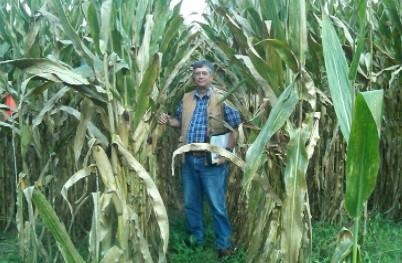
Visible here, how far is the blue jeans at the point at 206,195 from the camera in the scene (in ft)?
12.8

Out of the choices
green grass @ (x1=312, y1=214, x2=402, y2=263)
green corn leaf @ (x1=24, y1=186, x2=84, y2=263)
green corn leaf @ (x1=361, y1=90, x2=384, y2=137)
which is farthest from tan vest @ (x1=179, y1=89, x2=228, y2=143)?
green corn leaf @ (x1=361, y1=90, x2=384, y2=137)

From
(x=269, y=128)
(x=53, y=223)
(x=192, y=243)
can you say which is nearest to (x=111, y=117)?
(x=269, y=128)

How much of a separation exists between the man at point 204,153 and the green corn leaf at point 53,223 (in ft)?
6.82

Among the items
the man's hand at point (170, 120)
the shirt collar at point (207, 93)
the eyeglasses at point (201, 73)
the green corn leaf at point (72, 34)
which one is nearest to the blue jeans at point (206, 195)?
the man's hand at point (170, 120)

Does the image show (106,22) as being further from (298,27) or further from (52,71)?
(298,27)

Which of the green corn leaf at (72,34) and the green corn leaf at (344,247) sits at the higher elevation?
the green corn leaf at (72,34)

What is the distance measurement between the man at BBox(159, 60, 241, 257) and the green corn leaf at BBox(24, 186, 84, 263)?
2080 millimetres

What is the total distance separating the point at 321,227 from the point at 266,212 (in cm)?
170

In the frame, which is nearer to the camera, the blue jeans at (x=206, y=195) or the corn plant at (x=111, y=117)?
the corn plant at (x=111, y=117)

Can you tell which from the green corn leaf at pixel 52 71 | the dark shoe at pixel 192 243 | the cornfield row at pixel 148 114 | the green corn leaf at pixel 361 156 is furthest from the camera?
the dark shoe at pixel 192 243

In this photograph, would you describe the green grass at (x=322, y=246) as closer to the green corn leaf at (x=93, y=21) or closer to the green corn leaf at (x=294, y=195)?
the green corn leaf at (x=294, y=195)

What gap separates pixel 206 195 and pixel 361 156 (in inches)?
106

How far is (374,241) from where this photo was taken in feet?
13.1

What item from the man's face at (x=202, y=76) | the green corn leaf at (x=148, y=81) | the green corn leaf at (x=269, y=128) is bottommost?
the green corn leaf at (x=269, y=128)
